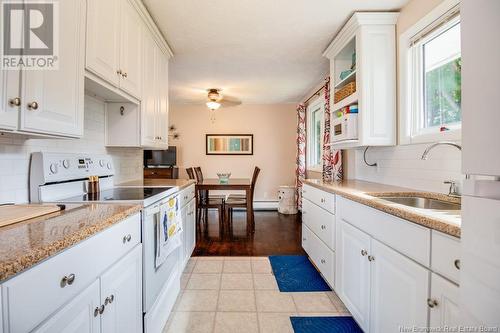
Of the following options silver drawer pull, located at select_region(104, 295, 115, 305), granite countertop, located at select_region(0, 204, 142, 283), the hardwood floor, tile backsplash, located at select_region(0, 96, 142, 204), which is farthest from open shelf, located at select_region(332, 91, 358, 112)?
silver drawer pull, located at select_region(104, 295, 115, 305)

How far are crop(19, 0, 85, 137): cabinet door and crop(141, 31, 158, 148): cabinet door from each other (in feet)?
2.82

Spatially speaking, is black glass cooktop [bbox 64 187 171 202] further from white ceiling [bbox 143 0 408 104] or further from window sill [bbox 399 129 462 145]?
window sill [bbox 399 129 462 145]

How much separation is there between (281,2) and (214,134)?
381 cm

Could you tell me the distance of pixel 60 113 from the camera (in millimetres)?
1112

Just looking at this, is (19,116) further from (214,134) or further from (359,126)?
(214,134)

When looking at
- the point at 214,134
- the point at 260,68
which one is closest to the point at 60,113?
the point at 260,68

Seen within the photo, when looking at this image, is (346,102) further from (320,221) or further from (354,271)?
(354,271)

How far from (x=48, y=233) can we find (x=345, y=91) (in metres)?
2.44

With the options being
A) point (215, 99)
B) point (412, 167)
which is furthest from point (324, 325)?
point (215, 99)

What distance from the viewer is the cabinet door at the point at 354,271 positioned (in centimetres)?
147

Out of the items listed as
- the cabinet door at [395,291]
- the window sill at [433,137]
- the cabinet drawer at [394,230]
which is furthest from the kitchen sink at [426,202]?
the cabinet door at [395,291]

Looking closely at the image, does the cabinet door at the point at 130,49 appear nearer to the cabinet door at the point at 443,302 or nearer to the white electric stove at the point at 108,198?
the white electric stove at the point at 108,198

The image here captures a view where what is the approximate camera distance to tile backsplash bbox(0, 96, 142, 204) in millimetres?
1175

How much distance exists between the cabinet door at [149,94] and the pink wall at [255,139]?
10.6ft
